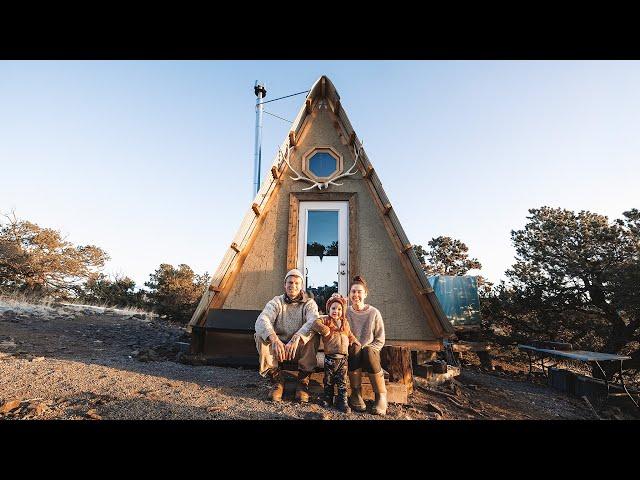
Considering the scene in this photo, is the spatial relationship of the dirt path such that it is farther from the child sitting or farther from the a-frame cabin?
the a-frame cabin

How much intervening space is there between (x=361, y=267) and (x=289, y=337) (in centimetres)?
247

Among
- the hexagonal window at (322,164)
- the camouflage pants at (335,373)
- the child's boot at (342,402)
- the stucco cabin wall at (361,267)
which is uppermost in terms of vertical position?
the hexagonal window at (322,164)

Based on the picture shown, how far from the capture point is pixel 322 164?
→ 21.0 feet

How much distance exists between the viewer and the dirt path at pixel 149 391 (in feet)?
8.91

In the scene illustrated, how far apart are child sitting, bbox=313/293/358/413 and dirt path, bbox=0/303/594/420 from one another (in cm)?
26

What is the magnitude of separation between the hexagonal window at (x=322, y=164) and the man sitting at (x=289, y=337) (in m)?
3.12

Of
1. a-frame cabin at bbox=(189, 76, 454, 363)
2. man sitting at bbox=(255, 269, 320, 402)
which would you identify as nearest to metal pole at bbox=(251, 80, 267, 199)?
→ a-frame cabin at bbox=(189, 76, 454, 363)

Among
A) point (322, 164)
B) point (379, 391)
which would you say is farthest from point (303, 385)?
point (322, 164)

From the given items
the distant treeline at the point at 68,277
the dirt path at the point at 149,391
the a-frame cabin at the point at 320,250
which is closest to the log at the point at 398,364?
the dirt path at the point at 149,391

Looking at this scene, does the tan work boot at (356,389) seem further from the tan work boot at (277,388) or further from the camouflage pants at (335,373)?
the tan work boot at (277,388)
